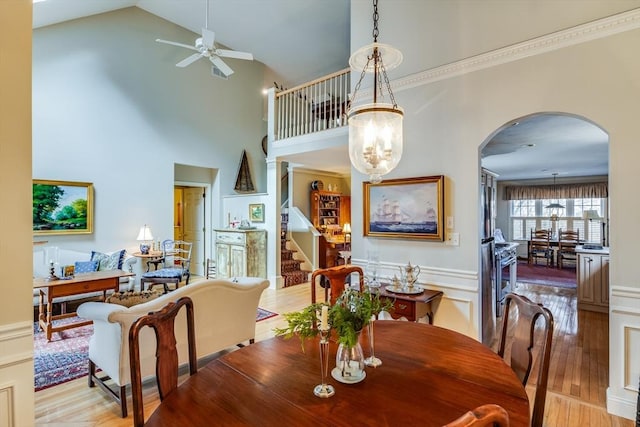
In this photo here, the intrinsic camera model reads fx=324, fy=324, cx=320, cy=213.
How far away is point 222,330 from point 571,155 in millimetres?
6917

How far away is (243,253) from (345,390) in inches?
208

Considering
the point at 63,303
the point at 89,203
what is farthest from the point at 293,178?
the point at 63,303

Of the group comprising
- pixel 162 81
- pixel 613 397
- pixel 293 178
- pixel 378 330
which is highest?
pixel 162 81

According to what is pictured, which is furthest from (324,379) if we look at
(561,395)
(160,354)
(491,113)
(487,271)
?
(487,271)

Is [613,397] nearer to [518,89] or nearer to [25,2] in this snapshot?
[518,89]

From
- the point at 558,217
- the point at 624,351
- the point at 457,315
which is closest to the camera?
the point at 624,351

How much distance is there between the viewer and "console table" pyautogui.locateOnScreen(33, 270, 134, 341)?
144 inches

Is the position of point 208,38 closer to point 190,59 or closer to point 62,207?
point 190,59

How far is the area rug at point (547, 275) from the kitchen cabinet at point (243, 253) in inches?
225

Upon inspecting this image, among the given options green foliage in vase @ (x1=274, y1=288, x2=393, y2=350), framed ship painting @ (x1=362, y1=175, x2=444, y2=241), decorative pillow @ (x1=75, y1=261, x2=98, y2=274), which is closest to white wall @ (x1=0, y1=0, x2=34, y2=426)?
green foliage in vase @ (x1=274, y1=288, x2=393, y2=350)

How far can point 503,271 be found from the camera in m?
5.26

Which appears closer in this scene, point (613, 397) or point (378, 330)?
point (378, 330)

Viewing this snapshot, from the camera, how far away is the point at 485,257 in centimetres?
373

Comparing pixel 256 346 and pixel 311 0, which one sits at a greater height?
pixel 311 0
